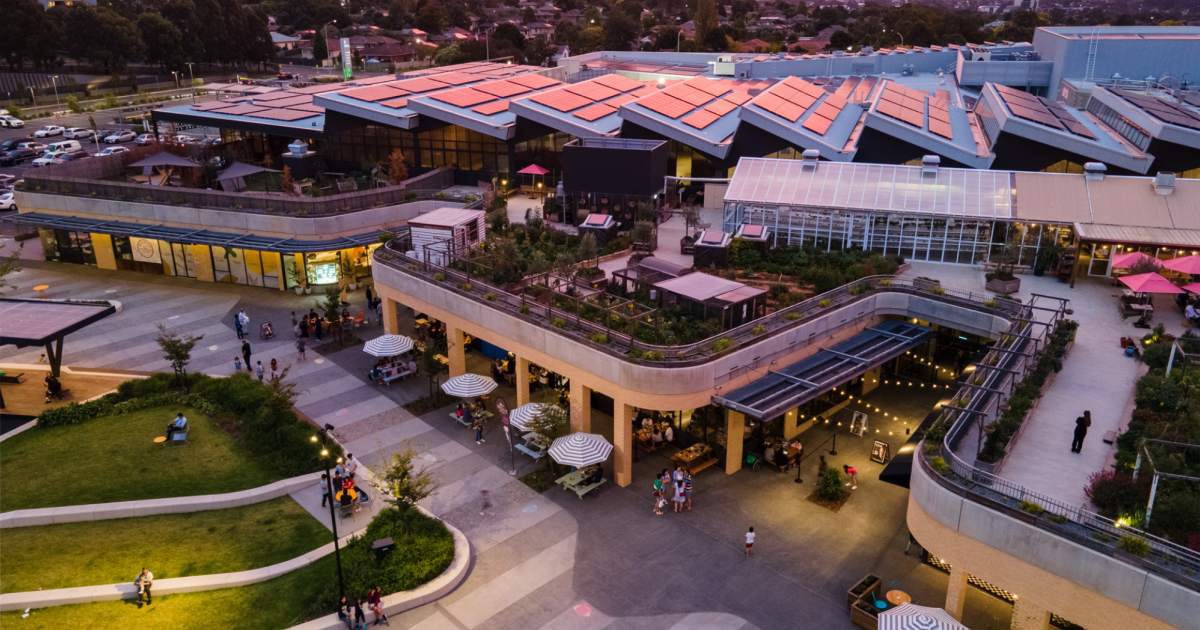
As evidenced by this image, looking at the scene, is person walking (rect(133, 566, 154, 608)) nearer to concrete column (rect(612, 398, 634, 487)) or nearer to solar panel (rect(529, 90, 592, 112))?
concrete column (rect(612, 398, 634, 487))

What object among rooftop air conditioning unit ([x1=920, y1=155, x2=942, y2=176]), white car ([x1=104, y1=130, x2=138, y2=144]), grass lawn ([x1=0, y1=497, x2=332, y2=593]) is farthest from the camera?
white car ([x1=104, y1=130, x2=138, y2=144])

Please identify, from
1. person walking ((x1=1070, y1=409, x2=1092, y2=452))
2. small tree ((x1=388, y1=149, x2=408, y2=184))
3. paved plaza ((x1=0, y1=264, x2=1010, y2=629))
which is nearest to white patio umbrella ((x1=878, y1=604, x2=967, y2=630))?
paved plaza ((x1=0, y1=264, x2=1010, y2=629))

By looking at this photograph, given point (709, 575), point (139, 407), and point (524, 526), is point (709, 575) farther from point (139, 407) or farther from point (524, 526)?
point (139, 407)

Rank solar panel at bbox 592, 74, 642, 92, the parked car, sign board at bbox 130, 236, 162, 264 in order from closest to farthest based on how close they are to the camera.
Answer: sign board at bbox 130, 236, 162, 264, solar panel at bbox 592, 74, 642, 92, the parked car

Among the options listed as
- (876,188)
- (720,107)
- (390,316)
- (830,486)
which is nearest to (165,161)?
(390,316)

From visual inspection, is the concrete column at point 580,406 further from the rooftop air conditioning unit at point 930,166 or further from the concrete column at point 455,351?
the rooftop air conditioning unit at point 930,166

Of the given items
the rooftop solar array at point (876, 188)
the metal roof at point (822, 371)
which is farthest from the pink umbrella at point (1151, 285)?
the metal roof at point (822, 371)

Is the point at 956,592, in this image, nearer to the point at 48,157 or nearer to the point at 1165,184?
the point at 1165,184
